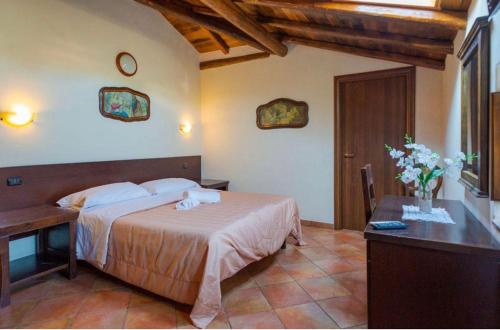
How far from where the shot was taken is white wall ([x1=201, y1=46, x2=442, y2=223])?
12.4 feet

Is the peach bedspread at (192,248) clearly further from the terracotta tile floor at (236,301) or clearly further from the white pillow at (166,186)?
the white pillow at (166,186)

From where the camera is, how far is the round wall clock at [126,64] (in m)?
3.69

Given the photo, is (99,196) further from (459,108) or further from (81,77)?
(459,108)

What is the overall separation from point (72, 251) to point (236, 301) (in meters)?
1.55

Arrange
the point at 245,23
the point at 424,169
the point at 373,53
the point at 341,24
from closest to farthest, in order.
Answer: the point at 424,169 < the point at 341,24 < the point at 245,23 < the point at 373,53

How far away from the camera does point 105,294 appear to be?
95.9 inches

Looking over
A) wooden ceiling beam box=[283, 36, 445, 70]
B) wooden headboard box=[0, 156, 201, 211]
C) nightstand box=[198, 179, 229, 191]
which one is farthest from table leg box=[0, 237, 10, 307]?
wooden ceiling beam box=[283, 36, 445, 70]

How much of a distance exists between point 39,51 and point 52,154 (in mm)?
1022

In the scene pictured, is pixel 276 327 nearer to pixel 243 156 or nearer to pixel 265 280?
pixel 265 280

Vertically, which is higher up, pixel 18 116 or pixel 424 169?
pixel 18 116

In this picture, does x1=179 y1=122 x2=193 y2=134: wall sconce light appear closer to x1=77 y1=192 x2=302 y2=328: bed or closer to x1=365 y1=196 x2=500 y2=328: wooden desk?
x1=77 y1=192 x2=302 y2=328: bed

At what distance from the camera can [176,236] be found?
7.13 feet

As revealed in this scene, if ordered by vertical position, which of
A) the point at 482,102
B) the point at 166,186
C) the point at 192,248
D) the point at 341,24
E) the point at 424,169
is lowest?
the point at 192,248

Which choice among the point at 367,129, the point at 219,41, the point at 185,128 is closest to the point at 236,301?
the point at 367,129
